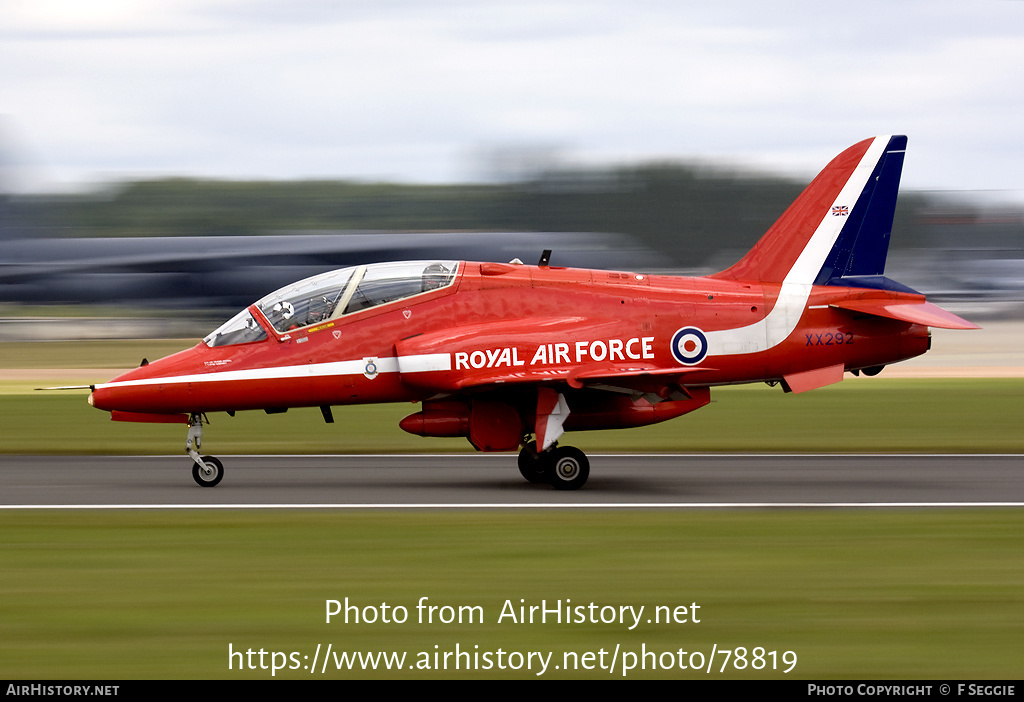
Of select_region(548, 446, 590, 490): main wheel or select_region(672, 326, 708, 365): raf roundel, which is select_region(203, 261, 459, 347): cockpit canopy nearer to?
select_region(548, 446, 590, 490): main wheel

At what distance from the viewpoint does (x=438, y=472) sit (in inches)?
672

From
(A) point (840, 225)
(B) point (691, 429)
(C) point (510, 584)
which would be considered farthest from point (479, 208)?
(C) point (510, 584)

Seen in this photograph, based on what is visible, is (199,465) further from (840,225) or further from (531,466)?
(840,225)

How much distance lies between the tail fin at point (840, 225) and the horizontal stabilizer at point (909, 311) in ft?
1.82

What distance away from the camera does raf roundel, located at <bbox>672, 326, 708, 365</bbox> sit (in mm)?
15539

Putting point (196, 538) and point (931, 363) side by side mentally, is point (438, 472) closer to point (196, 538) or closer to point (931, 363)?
point (196, 538)

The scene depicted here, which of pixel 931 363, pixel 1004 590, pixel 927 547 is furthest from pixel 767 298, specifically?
pixel 931 363

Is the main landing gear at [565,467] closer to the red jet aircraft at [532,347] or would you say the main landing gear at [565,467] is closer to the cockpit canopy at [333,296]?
the red jet aircraft at [532,347]

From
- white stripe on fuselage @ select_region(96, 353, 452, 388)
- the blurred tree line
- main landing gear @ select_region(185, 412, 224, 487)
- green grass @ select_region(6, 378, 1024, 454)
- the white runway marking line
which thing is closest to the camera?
the white runway marking line

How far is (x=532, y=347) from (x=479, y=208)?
2199 inches

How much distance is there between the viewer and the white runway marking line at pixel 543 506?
540 inches

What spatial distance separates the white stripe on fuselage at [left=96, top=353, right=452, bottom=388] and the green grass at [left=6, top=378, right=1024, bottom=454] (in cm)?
512

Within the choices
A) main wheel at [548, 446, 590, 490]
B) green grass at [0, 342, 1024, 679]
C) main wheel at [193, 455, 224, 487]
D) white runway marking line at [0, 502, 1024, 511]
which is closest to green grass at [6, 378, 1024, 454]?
main wheel at [193, 455, 224, 487]

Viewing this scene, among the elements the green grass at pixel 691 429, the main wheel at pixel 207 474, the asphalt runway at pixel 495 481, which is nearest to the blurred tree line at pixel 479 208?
the green grass at pixel 691 429
